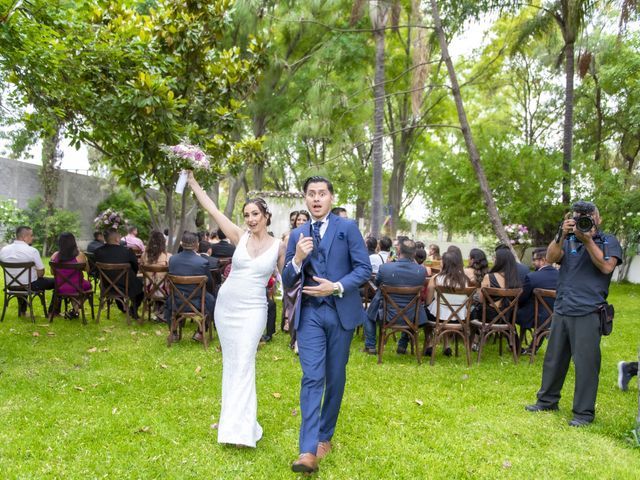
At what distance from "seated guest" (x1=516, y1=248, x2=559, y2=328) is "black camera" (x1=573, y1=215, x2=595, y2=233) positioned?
8.81 feet

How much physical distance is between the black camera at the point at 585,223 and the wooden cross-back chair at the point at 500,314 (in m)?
2.41

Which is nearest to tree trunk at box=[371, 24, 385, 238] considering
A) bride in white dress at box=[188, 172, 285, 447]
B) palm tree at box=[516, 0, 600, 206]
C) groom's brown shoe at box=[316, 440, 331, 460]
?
palm tree at box=[516, 0, 600, 206]

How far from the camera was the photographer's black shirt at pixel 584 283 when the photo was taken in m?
4.52

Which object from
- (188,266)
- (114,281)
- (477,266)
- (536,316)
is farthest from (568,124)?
(114,281)

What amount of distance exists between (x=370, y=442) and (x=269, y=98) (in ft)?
55.1

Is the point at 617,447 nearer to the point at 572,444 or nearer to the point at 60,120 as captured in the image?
the point at 572,444

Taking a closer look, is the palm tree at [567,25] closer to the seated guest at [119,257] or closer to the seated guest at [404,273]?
the seated guest at [404,273]

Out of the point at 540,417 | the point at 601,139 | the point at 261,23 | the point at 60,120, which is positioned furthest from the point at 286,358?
the point at 601,139

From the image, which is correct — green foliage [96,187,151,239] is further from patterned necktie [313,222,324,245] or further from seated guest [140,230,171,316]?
patterned necktie [313,222,324,245]

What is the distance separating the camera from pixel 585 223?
429 centimetres

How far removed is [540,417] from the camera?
4.73 meters

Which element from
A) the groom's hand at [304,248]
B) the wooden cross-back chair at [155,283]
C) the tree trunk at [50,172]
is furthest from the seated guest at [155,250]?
the tree trunk at [50,172]

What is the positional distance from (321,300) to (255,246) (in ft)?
2.50

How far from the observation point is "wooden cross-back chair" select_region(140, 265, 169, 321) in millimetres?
7668
